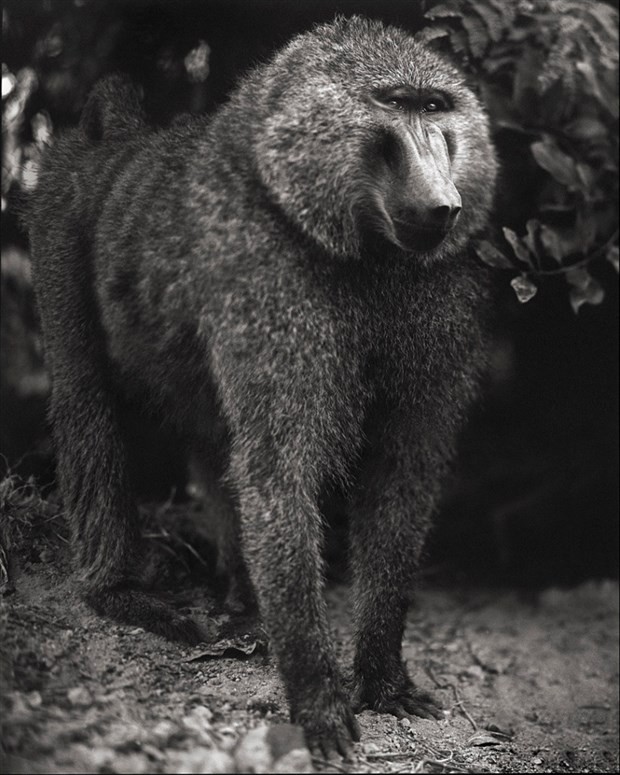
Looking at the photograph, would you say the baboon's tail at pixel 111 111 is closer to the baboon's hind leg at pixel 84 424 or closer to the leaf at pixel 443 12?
the baboon's hind leg at pixel 84 424

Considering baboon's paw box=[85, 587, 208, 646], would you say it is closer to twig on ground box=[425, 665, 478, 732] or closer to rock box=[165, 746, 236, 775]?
rock box=[165, 746, 236, 775]

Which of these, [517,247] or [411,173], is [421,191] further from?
[517,247]

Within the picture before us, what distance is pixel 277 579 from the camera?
282cm

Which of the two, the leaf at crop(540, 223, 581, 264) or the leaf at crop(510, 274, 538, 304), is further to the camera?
the leaf at crop(540, 223, 581, 264)

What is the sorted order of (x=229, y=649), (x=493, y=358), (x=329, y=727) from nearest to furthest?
(x=329, y=727) < (x=229, y=649) < (x=493, y=358)

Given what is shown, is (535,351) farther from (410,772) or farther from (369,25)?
(410,772)

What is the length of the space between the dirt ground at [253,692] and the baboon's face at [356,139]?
4.47 feet

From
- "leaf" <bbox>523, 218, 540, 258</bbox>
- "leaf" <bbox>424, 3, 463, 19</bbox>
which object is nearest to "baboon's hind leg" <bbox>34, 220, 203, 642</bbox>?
"leaf" <bbox>424, 3, 463, 19</bbox>

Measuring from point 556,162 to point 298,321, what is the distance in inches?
63.6

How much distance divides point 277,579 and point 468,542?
2.60 meters

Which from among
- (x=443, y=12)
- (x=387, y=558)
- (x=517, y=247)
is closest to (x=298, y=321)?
(x=387, y=558)

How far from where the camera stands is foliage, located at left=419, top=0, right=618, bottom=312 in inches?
148

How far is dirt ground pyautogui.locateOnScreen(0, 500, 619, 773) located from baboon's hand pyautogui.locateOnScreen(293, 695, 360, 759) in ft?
0.17

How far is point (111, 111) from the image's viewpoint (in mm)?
3645
